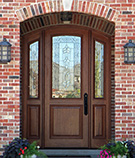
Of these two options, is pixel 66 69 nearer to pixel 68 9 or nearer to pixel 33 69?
pixel 33 69

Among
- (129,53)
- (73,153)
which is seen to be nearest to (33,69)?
(73,153)

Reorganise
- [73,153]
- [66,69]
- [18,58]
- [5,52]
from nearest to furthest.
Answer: [5,52] < [18,58] < [73,153] < [66,69]

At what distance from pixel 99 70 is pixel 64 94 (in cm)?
90

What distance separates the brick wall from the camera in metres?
5.50

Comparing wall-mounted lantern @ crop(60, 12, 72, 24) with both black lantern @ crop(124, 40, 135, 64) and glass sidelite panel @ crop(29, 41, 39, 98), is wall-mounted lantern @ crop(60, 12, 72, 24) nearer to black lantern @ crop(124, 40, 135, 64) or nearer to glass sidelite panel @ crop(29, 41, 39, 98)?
glass sidelite panel @ crop(29, 41, 39, 98)

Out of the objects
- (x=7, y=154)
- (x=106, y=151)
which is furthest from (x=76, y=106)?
(x=7, y=154)

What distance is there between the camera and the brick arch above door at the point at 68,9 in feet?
18.0

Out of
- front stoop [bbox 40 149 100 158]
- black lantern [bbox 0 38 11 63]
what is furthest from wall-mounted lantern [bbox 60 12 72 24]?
front stoop [bbox 40 149 100 158]

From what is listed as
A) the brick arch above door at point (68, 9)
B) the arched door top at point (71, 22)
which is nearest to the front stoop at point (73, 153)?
the arched door top at point (71, 22)

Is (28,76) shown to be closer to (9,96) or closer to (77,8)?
(9,96)

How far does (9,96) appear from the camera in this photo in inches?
218

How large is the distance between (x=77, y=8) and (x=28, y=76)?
1822mm

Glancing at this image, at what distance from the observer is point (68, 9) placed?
5.49 meters

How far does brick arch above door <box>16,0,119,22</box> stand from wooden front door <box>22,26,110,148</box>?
897 millimetres
